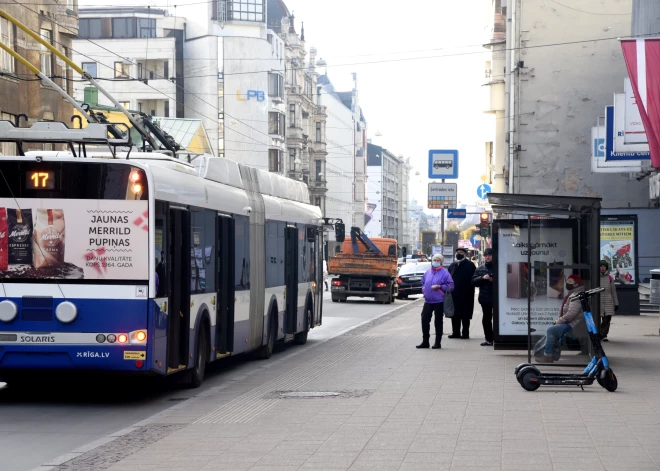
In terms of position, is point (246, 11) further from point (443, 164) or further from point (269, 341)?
point (269, 341)

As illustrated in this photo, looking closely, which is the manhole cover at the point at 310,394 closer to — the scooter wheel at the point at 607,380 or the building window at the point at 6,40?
the scooter wheel at the point at 607,380

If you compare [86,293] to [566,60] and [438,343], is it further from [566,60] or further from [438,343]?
[566,60]

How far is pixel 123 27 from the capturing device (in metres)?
83.3

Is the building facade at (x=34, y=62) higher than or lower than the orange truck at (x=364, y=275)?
higher

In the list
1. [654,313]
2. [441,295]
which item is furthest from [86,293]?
[654,313]

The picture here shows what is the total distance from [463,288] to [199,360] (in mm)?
9556

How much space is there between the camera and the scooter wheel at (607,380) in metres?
13.0

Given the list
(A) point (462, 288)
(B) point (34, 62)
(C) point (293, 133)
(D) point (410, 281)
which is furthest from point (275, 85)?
(A) point (462, 288)

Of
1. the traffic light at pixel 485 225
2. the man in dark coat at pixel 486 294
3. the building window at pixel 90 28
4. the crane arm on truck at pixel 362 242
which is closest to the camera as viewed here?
the man in dark coat at pixel 486 294

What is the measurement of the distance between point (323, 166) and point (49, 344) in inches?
3771

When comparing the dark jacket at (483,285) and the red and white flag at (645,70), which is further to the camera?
the dark jacket at (483,285)

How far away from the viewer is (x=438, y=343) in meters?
20.5

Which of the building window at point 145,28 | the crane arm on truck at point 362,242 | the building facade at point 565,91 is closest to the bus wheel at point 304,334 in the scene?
the crane arm on truck at point 362,242

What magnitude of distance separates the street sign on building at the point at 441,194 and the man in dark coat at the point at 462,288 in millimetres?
11677
